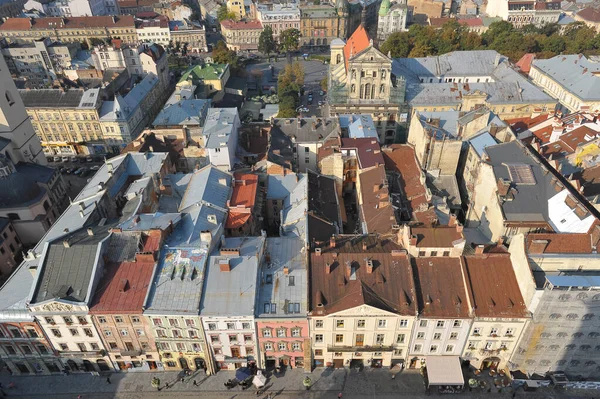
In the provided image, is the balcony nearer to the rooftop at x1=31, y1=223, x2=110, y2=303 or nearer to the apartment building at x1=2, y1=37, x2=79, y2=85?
the rooftop at x1=31, y1=223, x2=110, y2=303

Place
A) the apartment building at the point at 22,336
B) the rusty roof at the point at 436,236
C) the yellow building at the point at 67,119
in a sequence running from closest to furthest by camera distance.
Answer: the apartment building at the point at 22,336, the rusty roof at the point at 436,236, the yellow building at the point at 67,119

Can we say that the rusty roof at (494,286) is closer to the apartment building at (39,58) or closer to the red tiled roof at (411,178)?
the red tiled roof at (411,178)

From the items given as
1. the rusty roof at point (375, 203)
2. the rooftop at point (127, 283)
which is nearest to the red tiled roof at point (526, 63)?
the rusty roof at point (375, 203)

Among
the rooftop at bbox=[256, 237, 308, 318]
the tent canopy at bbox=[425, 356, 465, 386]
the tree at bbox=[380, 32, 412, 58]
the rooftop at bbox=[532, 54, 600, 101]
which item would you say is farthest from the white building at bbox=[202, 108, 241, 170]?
the tree at bbox=[380, 32, 412, 58]

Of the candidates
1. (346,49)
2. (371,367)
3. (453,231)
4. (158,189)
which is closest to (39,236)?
(158,189)

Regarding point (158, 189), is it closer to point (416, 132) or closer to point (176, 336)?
point (176, 336)

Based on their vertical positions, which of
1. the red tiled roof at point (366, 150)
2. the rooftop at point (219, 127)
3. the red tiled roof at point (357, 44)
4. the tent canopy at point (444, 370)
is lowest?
the tent canopy at point (444, 370)

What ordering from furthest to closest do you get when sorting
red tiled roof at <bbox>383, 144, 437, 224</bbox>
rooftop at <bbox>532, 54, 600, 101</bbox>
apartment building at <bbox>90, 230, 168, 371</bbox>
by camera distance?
rooftop at <bbox>532, 54, 600, 101</bbox>
red tiled roof at <bbox>383, 144, 437, 224</bbox>
apartment building at <bbox>90, 230, 168, 371</bbox>

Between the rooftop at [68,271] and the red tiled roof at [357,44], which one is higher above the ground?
the red tiled roof at [357,44]
